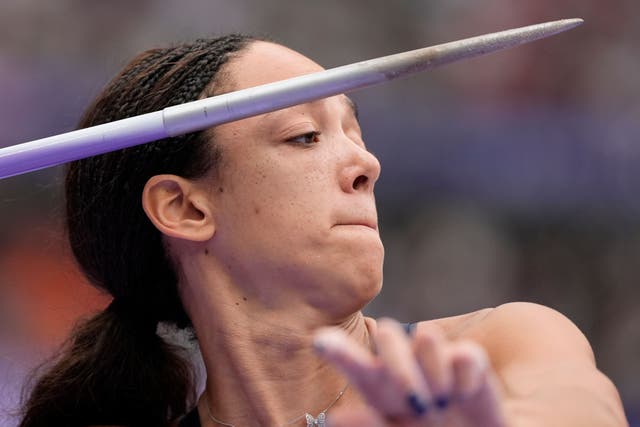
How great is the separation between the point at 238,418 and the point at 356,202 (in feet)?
1.15

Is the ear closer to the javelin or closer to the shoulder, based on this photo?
the javelin

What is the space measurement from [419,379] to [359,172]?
584mm

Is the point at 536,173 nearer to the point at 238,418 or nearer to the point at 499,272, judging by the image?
the point at 499,272

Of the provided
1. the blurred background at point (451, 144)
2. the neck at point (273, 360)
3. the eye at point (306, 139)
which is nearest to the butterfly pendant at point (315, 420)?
the neck at point (273, 360)

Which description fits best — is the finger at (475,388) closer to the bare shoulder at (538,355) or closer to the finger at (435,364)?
the finger at (435,364)

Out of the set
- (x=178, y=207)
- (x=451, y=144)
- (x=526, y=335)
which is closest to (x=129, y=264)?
(x=178, y=207)

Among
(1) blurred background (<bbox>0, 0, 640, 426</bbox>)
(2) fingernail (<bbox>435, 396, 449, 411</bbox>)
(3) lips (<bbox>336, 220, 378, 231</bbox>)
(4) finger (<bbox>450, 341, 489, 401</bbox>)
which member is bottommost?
(1) blurred background (<bbox>0, 0, 640, 426</bbox>)

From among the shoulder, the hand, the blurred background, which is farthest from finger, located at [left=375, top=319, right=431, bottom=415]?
the blurred background

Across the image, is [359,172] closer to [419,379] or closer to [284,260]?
[284,260]

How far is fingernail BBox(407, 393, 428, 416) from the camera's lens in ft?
2.21

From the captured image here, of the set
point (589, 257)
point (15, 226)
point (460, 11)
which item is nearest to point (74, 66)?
point (15, 226)

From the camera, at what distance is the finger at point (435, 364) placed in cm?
66

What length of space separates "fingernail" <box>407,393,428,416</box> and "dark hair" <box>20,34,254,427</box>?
2.14 feet

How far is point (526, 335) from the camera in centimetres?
107
